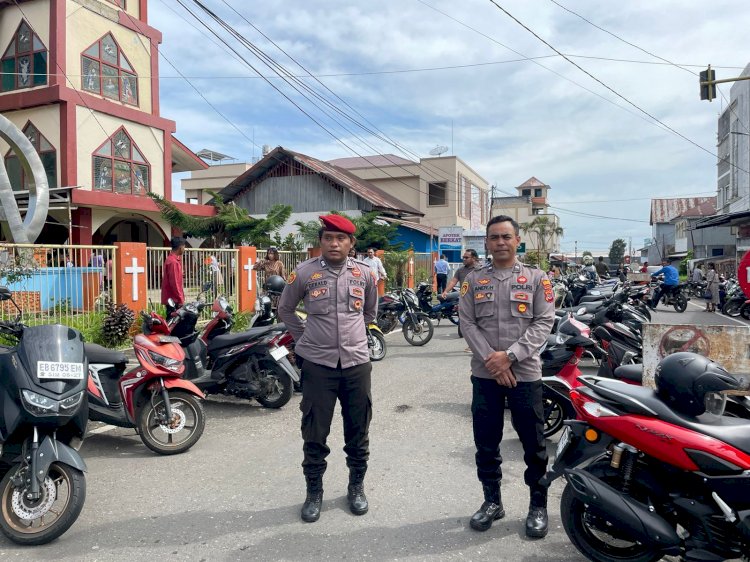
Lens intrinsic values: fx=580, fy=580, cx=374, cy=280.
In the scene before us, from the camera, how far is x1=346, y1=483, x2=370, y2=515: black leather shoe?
136 inches

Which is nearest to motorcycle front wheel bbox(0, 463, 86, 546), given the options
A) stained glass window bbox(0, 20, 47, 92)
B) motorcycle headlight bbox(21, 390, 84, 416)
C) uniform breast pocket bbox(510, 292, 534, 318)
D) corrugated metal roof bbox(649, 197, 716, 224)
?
motorcycle headlight bbox(21, 390, 84, 416)

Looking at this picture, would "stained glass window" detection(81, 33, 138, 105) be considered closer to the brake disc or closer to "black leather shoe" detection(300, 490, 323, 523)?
the brake disc

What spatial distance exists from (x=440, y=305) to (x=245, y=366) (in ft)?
20.8

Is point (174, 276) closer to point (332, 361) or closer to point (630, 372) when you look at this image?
point (332, 361)

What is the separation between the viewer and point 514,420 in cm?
324

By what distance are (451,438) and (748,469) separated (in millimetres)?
2691

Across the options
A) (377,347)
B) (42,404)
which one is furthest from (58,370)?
(377,347)

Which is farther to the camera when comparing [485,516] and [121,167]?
[121,167]

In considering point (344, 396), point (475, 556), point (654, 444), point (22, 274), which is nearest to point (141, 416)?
point (344, 396)

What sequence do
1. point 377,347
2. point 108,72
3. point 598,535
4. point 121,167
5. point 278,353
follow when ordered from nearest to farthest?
point 598,535, point 278,353, point 377,347, point 108,72, point 121,167

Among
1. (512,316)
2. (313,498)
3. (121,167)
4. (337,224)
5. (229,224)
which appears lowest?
→ (313,498)

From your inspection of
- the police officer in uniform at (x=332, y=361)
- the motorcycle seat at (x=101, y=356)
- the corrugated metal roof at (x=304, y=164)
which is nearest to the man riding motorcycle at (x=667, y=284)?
the corrugated metal roof at (x=304, y=164)

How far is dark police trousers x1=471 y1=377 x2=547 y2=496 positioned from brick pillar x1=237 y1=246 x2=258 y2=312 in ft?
30.8

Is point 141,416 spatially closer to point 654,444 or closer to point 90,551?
point 90,551
